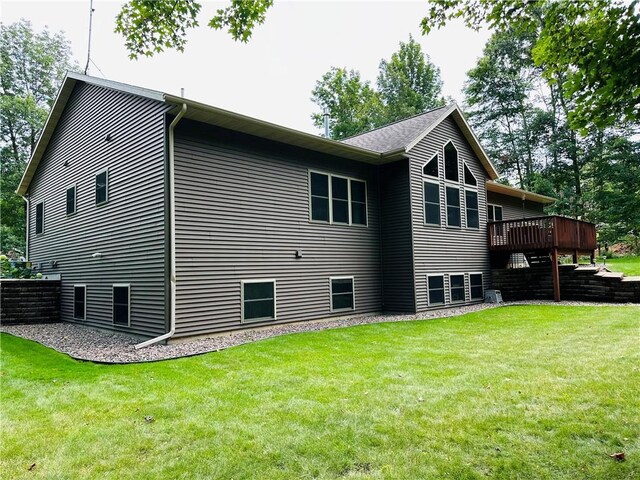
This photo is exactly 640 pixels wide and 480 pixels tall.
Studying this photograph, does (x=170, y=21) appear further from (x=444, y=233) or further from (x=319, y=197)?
(x=444, y=233)

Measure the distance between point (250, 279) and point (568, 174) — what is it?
80.8 ft

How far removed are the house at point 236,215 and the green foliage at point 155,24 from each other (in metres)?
1.20

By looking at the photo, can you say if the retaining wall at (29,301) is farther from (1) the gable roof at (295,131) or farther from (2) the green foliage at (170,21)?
(2) the green foliage at (170,21)

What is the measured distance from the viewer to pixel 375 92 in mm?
33469

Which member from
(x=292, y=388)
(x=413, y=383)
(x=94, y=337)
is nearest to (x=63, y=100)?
(x=94, y=337)

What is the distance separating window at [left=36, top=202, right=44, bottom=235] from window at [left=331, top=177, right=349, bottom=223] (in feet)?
32.2

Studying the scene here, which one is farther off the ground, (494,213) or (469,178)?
(469,178)

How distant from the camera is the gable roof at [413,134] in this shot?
11484 mm

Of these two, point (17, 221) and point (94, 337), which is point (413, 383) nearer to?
point (94, 337)

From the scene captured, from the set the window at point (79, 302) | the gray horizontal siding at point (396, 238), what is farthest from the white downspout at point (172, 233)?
the gray horizontal siding at point (396, 238)

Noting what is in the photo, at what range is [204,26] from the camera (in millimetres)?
5973

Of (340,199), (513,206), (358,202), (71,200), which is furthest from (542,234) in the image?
(71,200)

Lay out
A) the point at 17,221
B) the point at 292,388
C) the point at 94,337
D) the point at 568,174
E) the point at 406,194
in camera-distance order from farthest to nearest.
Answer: the point at 568,174
the point at 17,221
the point at 406,194
the point at 94,337
the point at 292,388

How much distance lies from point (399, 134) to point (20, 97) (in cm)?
2211
